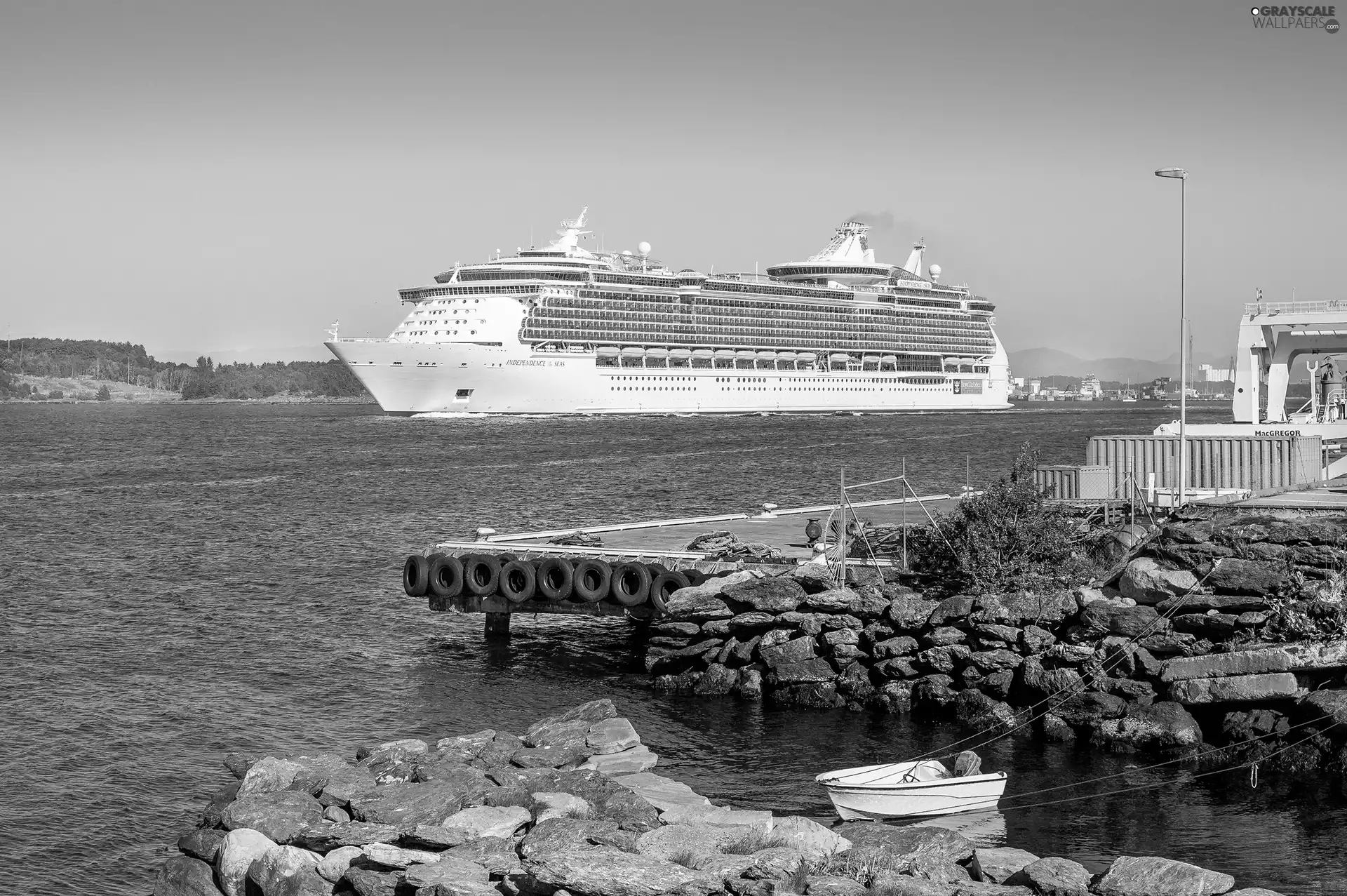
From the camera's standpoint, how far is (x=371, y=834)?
12.1 meters

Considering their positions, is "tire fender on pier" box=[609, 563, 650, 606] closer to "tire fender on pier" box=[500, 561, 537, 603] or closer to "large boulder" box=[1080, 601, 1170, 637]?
"tire fender on pier" box=[500, 561, 537, 603]

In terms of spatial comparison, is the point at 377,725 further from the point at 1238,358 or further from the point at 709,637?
the point at 1238,358

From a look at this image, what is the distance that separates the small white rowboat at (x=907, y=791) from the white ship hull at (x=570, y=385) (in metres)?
84.5

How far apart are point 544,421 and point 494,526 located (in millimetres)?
58288

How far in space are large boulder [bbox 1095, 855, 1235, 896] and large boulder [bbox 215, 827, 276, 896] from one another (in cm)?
681

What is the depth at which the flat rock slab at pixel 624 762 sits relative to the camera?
48.5ft

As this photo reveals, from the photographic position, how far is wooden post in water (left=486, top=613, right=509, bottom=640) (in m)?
24.1

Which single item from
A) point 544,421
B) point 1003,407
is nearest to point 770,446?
point 544,421

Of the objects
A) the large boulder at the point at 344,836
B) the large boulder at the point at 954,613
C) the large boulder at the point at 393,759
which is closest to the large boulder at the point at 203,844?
the large boulder at the point at 344,836

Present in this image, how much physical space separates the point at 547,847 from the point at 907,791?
420 centimetres

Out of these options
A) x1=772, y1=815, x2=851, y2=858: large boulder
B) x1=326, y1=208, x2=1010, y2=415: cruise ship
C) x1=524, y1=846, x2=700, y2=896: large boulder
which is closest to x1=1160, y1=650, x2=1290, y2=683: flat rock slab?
x1=772, y1=815, x2=851, y2=858: large boulder

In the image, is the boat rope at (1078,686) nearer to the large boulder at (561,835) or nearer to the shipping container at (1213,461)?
the large boulder at (561,835)

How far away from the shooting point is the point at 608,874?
10.6 meters

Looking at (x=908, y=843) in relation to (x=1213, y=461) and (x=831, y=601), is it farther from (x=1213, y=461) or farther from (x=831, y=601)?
(x=1213, y=461)
